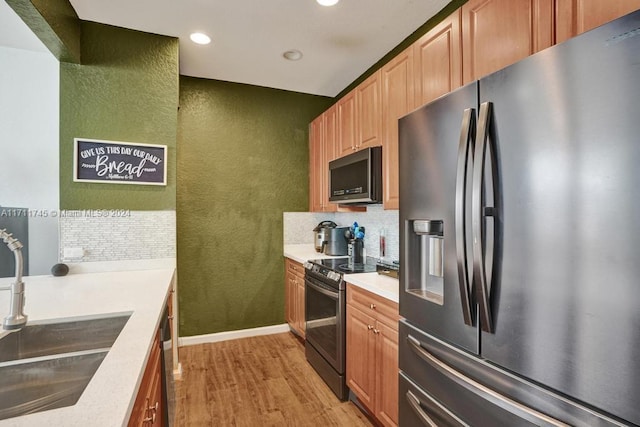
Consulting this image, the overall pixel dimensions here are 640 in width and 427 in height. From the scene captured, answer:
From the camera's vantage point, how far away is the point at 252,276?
3.53 m

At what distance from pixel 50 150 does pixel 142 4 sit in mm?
1214

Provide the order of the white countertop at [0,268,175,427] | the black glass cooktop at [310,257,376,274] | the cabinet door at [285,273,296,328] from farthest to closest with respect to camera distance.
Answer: the cabinet door at [285,273,296,328]
the black glass cooktop at [310,257,376,274]
the white countertop at [0,268,175,427]

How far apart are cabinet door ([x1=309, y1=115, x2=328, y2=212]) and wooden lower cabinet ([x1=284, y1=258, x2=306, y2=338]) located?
69 centimetres

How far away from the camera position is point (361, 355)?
205cm

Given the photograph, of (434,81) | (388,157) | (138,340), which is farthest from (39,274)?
(434,81)

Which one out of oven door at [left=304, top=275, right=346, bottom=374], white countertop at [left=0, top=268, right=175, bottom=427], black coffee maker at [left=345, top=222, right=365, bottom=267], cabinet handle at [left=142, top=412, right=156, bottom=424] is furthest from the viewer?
black coffee maker at [left=345, top=222, right=365, bottom=267]

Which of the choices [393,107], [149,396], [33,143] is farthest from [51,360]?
[393,107]

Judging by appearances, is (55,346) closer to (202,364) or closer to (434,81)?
(202,364)

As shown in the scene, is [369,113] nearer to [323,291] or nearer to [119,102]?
[323,291]

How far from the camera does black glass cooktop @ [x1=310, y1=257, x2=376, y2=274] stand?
2.42m

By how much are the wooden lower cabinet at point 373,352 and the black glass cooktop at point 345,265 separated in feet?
0.75

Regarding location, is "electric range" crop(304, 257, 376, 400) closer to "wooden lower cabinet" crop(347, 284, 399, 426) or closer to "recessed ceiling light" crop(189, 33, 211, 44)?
"wooden lower cabinet" crop(347, 284, 399, 426)

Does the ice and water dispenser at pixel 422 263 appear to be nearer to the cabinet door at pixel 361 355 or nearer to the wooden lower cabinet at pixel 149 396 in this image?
the cabinet door at pixel 361 355

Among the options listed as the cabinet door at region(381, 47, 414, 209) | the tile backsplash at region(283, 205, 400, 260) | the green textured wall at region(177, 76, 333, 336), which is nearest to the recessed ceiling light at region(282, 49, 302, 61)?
the green textured wall at region(177, 76, 333, 336)
